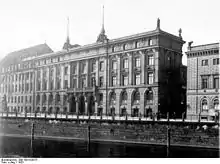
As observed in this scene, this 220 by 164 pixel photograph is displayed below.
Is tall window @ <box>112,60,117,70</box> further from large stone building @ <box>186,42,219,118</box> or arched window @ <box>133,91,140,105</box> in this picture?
large stone building @ <box>186,42,219,118</box>

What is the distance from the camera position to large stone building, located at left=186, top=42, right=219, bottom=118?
4931 centimetres

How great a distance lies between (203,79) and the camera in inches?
2016

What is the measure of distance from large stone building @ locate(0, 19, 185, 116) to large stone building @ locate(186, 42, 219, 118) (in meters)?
6.89

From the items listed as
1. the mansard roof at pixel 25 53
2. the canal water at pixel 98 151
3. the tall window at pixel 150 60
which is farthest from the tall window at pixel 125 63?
the mansard roof at pixel 25 53

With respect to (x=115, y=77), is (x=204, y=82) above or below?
below

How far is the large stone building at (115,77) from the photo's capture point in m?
58.8

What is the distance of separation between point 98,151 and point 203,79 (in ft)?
71.4

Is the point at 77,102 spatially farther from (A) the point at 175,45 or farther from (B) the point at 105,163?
(B) the point at 105,163

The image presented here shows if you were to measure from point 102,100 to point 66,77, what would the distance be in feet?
46.1

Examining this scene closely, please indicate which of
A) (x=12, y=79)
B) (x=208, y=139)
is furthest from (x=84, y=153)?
(x=12, y=79)

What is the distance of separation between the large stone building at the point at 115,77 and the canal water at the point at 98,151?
1173cm

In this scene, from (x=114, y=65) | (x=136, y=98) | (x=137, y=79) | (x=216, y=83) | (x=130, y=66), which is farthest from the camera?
(x=114, y=65)

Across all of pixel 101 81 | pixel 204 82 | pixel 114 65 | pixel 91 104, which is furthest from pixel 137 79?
pixel 204 82

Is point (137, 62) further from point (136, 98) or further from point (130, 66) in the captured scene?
point (136, 98)
